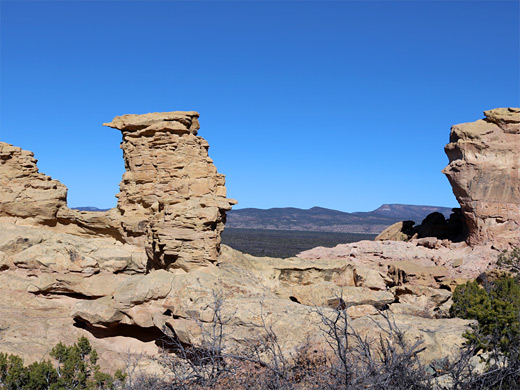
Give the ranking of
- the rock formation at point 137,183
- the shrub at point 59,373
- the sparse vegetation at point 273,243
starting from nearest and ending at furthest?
the shrub at point 59,373 → the rock formation at point 137,183 → the sparse vegetation at point 273,243

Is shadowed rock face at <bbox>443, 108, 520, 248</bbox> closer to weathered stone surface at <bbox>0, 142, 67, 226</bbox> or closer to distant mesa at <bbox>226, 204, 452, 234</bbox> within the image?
weathered stone surface at <bbox>0, 142, 67, 226</bbox>

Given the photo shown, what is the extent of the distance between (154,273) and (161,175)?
14.3ft

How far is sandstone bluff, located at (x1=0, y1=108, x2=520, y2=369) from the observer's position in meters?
12.3

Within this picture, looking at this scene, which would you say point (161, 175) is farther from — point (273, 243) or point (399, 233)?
point (273, 243)

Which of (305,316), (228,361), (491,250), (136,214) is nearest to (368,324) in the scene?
(305,316)

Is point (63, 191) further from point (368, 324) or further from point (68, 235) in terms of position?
point (368, 324)

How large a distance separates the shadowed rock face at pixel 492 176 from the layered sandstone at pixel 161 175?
51.9 ft

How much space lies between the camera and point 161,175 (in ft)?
56.0

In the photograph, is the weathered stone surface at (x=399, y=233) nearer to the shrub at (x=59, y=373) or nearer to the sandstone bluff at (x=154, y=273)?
the sandstone bluff at (x=154, y=273)

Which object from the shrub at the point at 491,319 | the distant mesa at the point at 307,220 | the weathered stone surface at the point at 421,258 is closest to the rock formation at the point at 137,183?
the shrub at the point at 491,319

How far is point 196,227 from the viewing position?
14211mm

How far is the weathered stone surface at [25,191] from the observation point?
17125 millimetres

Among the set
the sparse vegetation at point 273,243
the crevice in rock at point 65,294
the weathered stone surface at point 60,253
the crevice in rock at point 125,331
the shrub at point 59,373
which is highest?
the weathered stone surface at point 60,253

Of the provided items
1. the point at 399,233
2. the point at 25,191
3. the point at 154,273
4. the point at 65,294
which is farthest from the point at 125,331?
the point at 399,233
